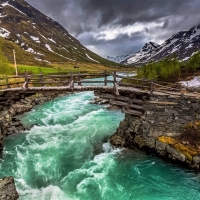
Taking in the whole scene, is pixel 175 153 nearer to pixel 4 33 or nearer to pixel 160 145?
pixel 160 145

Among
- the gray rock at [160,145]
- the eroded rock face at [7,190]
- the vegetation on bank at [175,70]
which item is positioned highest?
the vegetation on bank at [175,70]

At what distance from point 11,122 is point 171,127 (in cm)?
1741

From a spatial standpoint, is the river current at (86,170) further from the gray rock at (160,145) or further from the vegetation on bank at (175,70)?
the vegetation on bank at (175,70)

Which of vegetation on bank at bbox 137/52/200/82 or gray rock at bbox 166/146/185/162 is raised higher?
vegetation on bank at bbox 137/52/200/82

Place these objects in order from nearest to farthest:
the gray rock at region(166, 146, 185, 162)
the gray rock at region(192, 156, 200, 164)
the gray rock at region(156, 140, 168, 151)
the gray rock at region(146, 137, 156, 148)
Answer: the gray rock at region(192, 156, 200, 164) < the gray rock at region(166, 146, 185, 162) < the gray rock at region(156, 140, 168, 151) < the gray rock at region(146, 137, 156, 148)

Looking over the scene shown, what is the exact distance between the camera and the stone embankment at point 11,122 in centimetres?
1058

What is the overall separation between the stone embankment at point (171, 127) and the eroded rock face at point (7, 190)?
904 centimetres

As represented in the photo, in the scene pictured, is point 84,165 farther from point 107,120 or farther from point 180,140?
point 107,120

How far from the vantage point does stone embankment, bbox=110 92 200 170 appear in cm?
1337

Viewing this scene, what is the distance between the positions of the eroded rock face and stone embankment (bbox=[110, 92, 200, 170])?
904cm

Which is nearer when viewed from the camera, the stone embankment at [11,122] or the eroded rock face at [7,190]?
the eroded rock face at [7,190]

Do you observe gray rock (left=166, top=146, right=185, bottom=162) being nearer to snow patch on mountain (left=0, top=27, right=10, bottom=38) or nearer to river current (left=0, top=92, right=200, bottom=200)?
river current (left=0, top=92, right=200, bottom=200)

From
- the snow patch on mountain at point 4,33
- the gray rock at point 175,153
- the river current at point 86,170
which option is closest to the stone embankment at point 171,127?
the gray rock at point 175,153

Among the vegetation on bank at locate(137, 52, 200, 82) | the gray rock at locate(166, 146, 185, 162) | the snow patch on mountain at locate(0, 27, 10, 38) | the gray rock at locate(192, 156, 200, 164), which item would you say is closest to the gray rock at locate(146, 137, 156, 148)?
the gray rock at locate(166, 146, 185, 162)
